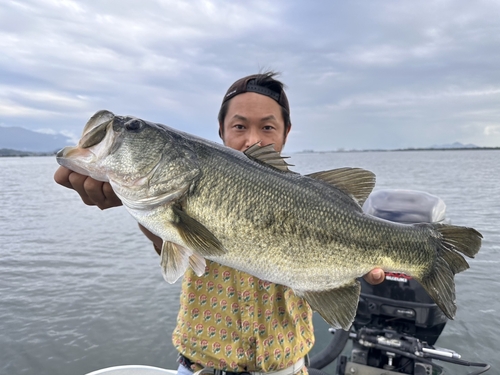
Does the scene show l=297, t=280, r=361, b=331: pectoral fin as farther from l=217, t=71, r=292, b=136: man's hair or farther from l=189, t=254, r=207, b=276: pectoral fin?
l=217, t=71, r=292, b=136: man's hair

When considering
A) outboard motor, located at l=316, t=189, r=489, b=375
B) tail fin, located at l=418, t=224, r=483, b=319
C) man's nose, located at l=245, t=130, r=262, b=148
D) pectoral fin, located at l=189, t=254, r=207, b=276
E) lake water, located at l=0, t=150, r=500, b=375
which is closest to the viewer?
pectoral fin, located at l=189, t=254, r=207, b=276

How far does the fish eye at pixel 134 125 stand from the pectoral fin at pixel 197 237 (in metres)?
0.63

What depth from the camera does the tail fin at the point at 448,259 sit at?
259cm

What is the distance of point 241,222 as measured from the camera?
227cm

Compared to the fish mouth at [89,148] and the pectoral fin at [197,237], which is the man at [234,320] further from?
the pectoral fin at [197,237]

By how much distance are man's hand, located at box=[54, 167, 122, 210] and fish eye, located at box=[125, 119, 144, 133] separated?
0.43m

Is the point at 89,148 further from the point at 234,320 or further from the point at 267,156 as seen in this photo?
the point at 234,320

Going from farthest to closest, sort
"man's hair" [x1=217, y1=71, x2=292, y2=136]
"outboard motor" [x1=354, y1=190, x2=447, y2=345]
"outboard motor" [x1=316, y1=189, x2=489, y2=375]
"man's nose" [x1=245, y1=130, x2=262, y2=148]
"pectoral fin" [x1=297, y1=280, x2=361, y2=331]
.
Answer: "outboard motor" [x1=354, y1=190, x2=447, y2=345]
"outboard motor" [x1=316, y1=189, x2=489, y2=375]
"man's hair" [x1=217, y1=71, x2=292, y2=136]
"man's nose" [x1=245, y1=130, x2=262, y2=148]
"pectoral fin" [x1=297, y1=280, x2=361, y2=331]

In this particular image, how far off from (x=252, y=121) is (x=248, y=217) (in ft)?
3.48

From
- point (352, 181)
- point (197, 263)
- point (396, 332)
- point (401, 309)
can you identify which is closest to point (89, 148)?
point (197, 263)

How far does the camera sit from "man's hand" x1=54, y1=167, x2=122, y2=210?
2.48m

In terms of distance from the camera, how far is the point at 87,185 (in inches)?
98.0

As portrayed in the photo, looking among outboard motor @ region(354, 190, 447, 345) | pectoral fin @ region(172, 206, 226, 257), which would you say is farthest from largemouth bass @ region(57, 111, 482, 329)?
outboard motor @ region(354, 190, 447, 345)

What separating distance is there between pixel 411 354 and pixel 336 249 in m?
2.24
